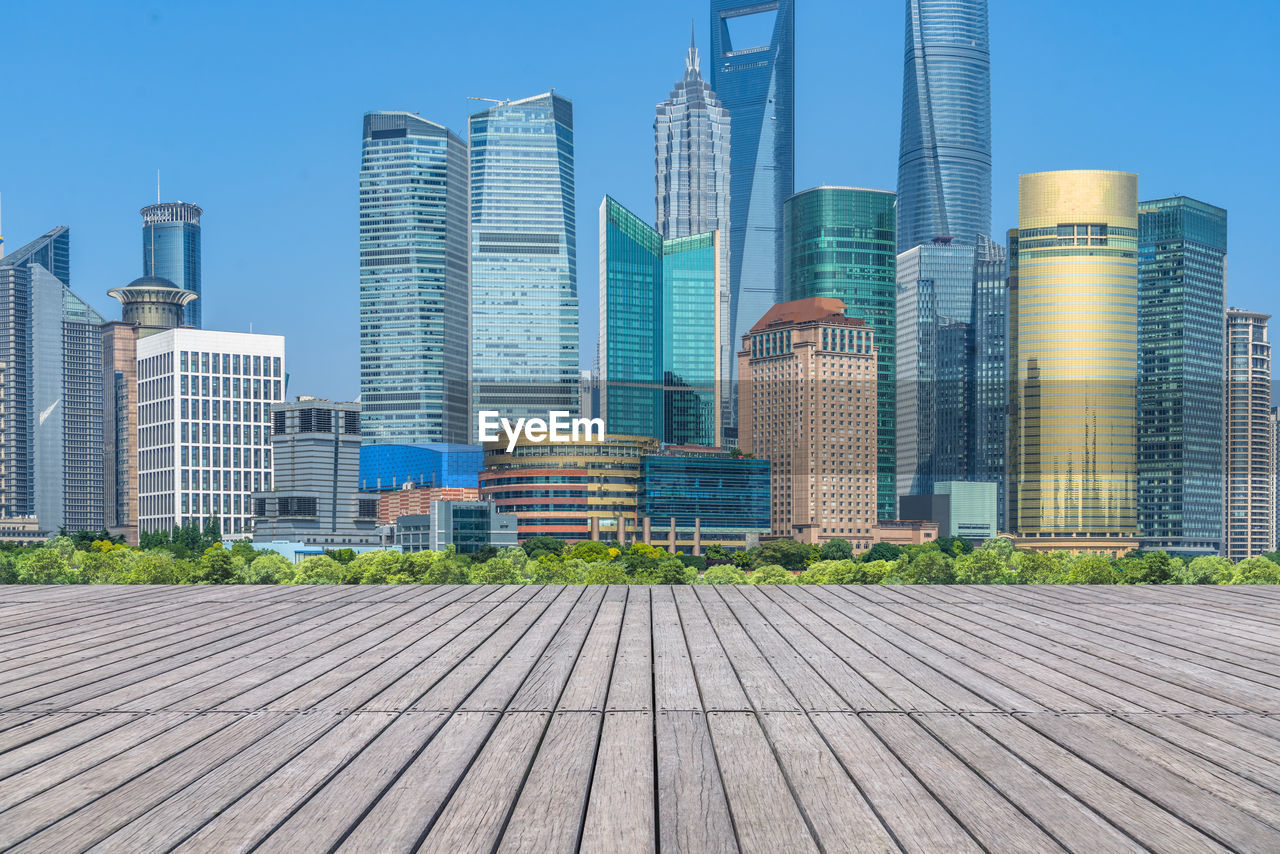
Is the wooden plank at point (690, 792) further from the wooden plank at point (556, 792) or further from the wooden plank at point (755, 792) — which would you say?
the wooden plank at point (556, 792)

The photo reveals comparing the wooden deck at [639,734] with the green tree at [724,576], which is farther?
the green tree at [724,576]

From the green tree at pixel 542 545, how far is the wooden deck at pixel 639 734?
137m

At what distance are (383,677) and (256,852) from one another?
3.95 metres

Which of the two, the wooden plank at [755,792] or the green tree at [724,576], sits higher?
the wooden plank at [755,792]

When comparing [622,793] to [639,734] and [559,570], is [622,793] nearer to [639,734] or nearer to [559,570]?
[639,734]

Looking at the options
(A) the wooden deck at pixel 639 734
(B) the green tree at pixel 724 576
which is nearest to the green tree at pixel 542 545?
(B) the green tree at pixel 724 576

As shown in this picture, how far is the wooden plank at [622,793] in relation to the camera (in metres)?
5.04

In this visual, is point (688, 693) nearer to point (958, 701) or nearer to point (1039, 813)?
point (958, 701)

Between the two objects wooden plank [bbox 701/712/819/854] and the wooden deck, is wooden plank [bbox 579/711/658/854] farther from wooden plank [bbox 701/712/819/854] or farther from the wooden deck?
wooden plank [bbox 701/712/819/854]

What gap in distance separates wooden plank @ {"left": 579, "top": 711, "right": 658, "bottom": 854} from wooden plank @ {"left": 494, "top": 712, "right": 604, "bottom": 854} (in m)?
0.06

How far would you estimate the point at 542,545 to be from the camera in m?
160

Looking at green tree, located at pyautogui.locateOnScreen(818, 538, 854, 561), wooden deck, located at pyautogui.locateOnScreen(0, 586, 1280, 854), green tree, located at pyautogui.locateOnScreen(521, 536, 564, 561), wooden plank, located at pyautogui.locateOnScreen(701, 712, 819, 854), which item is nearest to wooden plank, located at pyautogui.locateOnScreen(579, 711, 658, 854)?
wooden deck, located at pyautogui.locateOnScreen(0, 586, 1280, 854)

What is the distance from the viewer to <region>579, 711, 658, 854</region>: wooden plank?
504cm

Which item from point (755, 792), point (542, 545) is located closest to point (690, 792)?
point (755, 792)
